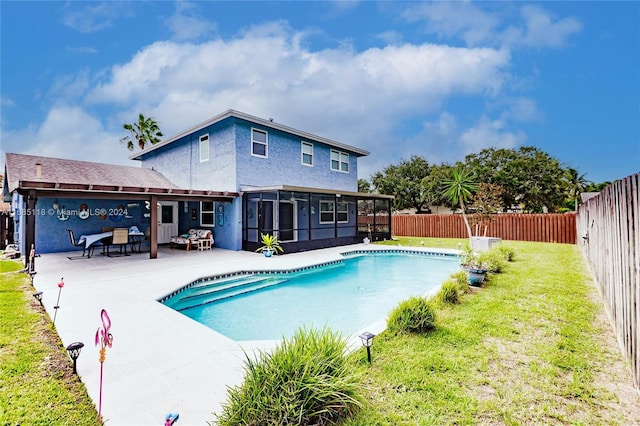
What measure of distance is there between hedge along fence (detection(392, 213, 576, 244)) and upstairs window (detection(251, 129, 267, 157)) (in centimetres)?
1227

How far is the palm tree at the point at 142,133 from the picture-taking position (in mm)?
26781

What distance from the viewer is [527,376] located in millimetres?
3080

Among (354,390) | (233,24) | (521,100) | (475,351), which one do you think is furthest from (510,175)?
→ (354,390)

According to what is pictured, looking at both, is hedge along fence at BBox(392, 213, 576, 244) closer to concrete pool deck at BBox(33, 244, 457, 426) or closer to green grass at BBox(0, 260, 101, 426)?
concrete pool deck at BBox(33, 244, 457, 426)

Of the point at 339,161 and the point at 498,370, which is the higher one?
the point at 339,161

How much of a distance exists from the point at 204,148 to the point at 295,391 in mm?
14154

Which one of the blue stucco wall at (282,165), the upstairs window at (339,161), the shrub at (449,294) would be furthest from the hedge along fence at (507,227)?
the shrub at (449,294)

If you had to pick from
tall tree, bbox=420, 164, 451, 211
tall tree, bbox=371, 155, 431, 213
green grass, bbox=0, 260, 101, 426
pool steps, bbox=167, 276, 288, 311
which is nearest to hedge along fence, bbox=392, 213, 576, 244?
tall tree, bbox=420, 164, 451, 211

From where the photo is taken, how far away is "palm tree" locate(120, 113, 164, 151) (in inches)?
1054

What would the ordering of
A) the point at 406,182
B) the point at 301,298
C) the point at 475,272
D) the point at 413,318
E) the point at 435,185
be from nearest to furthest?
the point at 413,318
the point at 475,272
the point at 301,298
the point at 435,185
the point at 406,182

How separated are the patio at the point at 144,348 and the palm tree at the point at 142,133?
22.5 m

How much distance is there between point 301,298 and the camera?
750 cm

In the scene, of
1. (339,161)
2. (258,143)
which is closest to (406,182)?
(339,161)

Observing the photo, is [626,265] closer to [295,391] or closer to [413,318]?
[413,318]
